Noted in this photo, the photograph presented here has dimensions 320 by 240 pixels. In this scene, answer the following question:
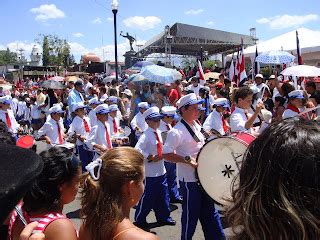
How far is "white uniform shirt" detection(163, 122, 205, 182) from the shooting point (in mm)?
4593

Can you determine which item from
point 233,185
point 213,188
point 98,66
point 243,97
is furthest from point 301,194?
point 98,66

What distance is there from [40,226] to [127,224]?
1.52 ft

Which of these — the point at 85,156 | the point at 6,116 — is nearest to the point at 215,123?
the point at 85,156

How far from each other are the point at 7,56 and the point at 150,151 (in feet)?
331

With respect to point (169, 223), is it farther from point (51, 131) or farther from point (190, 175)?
point (51, 131)

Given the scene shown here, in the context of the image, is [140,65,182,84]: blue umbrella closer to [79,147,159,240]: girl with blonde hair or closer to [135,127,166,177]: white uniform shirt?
[135,127,166,177]: white uniform shirt

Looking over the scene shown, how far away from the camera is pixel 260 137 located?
1259 mm

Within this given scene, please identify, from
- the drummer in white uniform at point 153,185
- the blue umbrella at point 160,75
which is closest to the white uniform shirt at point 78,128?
the drummer in white uniform at point 153,185

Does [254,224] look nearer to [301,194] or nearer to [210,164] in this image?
[301,194]

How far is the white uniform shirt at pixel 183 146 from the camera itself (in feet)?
15.1

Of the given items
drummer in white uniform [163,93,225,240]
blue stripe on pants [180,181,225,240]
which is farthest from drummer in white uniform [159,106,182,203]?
blue stripe on pants [180,181,225,240]

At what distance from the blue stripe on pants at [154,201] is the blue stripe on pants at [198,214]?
118 centimetres

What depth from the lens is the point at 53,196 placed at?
2.44 metres

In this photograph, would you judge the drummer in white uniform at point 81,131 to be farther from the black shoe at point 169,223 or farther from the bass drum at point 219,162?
the bass drum at point 219,162
